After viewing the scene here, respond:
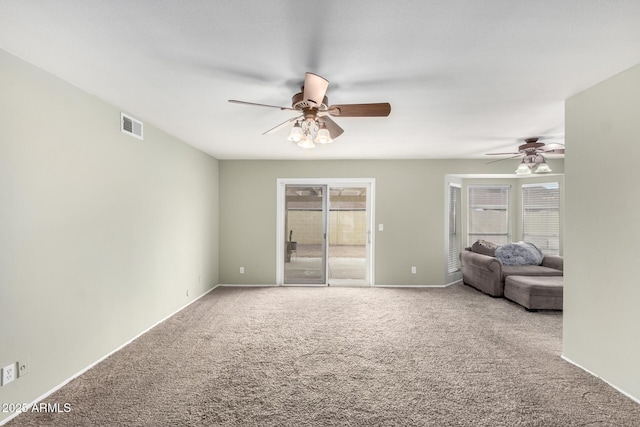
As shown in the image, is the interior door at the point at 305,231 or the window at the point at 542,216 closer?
the interior door at the point at 305,231

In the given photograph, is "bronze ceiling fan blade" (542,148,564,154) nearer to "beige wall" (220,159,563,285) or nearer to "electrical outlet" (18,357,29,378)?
"beige wall" (220,159,563,285)

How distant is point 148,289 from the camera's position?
3.57 meters

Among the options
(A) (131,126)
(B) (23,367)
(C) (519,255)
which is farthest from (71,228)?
(C) (519,255)

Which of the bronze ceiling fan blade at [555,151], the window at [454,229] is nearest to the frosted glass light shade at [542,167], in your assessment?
the bronze ceiling fan blade at [555,151]

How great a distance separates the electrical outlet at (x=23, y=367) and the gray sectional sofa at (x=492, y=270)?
546cm

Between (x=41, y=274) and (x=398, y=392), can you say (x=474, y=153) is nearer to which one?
(x=398, y=392)

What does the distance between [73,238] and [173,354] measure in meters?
1.34

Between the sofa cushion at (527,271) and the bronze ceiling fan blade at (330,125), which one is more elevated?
the bronze ceiling fan blade at (330,125)

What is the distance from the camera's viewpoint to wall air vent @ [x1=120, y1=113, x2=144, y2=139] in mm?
3082

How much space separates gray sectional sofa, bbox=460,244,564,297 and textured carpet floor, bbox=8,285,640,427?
2.61ft

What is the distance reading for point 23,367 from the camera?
82.8 inches

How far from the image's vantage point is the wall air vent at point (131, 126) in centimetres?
308

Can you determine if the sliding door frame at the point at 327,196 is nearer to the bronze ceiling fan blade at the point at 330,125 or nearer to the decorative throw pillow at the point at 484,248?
the decorative throw pillow at the point at 484,248

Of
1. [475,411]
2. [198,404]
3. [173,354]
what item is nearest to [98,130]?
[173,354]
